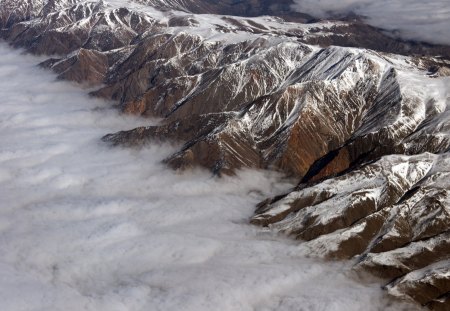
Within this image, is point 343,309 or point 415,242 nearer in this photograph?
point 343,309

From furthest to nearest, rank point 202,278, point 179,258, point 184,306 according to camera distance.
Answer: point 179,258, point 202,278, point 184,306

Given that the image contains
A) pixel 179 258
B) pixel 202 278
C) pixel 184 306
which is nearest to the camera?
pixel 184 306

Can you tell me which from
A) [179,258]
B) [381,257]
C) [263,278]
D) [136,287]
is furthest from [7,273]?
[381,257]

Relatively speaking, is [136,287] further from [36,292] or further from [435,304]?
[435,304]

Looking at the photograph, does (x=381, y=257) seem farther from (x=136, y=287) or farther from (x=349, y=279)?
(x=136, y=287)

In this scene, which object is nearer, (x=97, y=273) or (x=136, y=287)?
(x=136, y=287)

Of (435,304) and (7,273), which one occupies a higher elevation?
(435,304)

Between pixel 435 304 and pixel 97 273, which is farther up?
pixel 435 304

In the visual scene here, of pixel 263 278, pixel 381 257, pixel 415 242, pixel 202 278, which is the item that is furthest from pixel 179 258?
pixel 415 242
